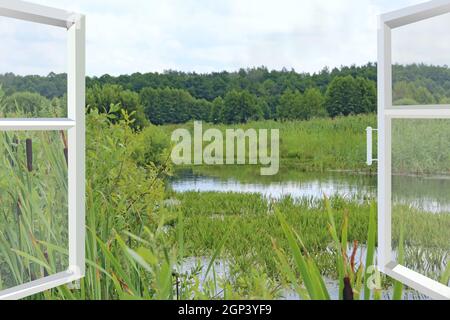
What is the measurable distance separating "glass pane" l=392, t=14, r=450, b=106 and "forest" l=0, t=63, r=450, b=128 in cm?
341

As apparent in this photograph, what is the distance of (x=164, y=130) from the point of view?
6.52 metres

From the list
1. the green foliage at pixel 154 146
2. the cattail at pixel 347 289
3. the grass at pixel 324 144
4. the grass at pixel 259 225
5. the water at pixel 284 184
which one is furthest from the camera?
the grass at pixel 324 144

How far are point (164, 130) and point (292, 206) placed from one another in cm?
182

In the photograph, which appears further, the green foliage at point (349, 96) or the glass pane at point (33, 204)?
the green foliage at point (349, 96)

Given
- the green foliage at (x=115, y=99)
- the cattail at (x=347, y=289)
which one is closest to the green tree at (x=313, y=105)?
the green foliage at (x=115, y=99)

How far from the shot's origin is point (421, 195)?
3367 mm

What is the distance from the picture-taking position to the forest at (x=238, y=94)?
6.57 meters

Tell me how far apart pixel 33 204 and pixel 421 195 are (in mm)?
2518

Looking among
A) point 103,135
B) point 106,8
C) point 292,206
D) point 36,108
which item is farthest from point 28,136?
point 292,206

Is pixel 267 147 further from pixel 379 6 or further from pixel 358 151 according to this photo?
pixel 379 6

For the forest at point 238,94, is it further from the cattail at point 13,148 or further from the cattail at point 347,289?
the cattail at point 347,289

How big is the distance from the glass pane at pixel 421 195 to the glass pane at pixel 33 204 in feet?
7.10

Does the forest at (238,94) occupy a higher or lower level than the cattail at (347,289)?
higher

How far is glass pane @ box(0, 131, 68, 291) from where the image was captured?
11.0 ft
